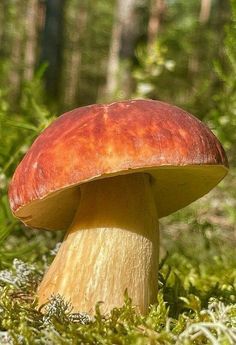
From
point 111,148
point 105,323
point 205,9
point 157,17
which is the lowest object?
point 105,323

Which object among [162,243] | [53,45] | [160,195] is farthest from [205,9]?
[160,195]

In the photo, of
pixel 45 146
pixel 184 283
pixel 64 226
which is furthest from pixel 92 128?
pixel 184 283

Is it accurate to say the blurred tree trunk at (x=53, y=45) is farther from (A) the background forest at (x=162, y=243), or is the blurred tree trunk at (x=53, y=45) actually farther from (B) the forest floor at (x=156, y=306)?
(B) the forest floor at (x=156, y=306)

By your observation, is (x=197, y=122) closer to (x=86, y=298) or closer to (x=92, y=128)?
(x=92, y=128)

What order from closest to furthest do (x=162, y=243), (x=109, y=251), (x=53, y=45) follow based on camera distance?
(x=109, y=251), (x=162, y=243), (x=53, y=45)

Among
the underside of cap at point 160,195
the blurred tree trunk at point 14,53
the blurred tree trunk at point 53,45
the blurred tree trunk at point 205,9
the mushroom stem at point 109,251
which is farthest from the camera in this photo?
the blurred tree trunk at point 205,9

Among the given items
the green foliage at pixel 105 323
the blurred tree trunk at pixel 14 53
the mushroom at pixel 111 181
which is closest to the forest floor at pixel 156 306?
the green foliage at pixel 105 323

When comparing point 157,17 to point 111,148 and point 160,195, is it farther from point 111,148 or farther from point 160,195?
point 111,148
